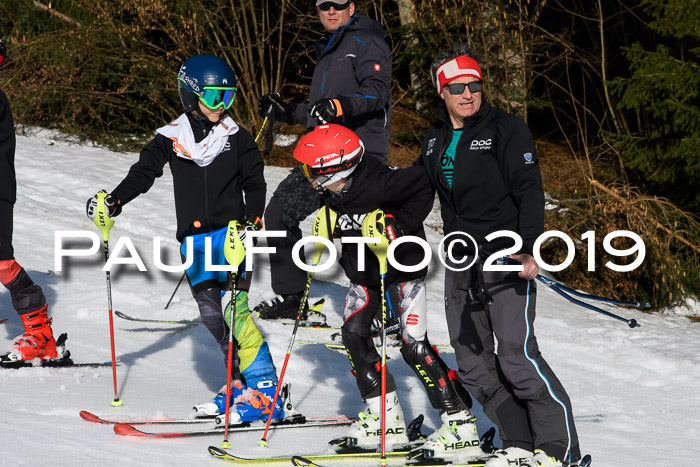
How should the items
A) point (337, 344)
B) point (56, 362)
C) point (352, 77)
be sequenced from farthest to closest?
point (337, 344)
point (352, 77)
point (56, 362)

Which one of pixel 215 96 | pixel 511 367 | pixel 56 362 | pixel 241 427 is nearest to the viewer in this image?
pixel 511 367

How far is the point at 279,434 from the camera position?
4574 mm

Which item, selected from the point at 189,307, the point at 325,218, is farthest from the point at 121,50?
the point at 325,218

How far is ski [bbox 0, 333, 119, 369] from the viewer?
5.33 metres

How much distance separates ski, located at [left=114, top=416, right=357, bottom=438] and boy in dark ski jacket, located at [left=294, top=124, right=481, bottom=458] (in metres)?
0.45

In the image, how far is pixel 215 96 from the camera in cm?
469

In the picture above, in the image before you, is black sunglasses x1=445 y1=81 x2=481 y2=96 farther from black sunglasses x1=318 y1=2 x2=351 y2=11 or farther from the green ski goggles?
black sunglasses x1=318 y1=2 x2=351 y2=11

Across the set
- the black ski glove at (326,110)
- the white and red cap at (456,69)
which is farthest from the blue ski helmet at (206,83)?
the white and red cap at (456,69)

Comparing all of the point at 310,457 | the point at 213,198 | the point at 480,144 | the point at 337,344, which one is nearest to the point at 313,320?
the point at 337,344

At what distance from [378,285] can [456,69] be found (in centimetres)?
121

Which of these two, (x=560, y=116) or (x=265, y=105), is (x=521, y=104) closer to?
(x=560, y=116)

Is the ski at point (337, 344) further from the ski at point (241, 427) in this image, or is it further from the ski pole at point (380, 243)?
the ski pole at point (380, 243)

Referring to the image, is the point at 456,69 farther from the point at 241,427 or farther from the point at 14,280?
the point at 14,280

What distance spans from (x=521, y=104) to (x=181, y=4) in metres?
5.94
